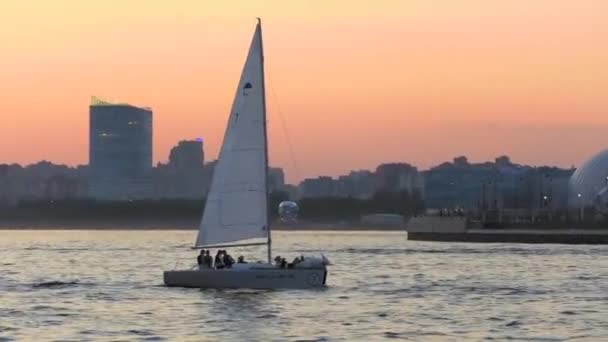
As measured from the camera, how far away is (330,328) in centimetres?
5778

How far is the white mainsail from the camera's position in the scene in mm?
75875

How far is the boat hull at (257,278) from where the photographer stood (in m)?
73.0

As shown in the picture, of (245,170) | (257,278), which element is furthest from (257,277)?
(245,170)

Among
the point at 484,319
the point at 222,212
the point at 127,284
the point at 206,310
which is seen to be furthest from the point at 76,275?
the point at 484,319

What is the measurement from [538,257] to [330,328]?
84.8 m

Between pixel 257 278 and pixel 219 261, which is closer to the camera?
pixel 257 278

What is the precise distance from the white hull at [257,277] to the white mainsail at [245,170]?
8.41 feet

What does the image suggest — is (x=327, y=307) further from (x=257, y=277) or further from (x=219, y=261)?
(x=219, y=261)

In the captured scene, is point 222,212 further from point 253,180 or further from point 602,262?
point 602,262

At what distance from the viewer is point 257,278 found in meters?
73.0

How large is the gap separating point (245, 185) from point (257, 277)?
19.2 feet

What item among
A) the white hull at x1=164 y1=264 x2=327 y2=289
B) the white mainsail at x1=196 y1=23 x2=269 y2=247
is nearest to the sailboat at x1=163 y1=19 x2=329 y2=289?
the white mainsail at x1=196 y1=23 x2=269 y2=247

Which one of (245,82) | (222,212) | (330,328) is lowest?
(330,328)

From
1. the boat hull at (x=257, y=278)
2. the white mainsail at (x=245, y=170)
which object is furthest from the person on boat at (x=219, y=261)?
the white mainsail at (x=245, y=170)
